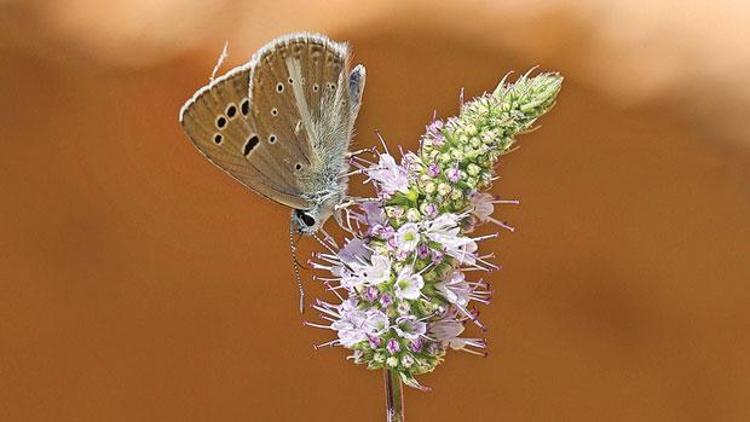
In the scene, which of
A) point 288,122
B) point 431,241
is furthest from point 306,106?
point 431,241

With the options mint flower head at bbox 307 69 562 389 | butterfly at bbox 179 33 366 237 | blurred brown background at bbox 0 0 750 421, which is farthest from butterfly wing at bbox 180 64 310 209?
blurred brown background at bbox 0 0 750 421

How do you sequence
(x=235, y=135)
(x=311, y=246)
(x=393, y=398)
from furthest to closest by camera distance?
(x=311, y=246)
(x=235, y=135)
(x=393, y=398)

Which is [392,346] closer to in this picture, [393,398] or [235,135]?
[393,398]

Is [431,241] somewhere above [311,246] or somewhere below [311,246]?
below

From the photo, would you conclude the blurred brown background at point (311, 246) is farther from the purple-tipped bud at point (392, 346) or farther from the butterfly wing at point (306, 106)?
the purple-tipped bud at point (392, 346)

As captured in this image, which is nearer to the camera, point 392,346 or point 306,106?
point 392,346

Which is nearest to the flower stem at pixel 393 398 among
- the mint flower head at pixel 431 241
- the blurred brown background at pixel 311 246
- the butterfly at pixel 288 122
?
the mint flower head at pixel 431 241

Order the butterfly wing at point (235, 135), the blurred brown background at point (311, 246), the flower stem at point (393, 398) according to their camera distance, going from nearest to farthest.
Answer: the flower stem at point (393, 398)
the butterfly wing at point (235, 135)
the blurred brown background at point (311, 246)
